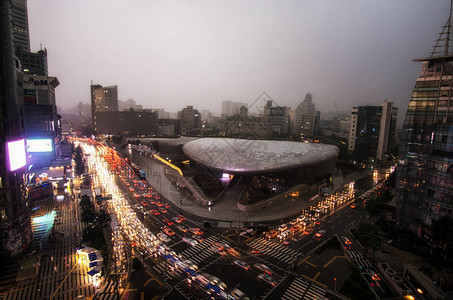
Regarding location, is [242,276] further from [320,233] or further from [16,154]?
[16,154]

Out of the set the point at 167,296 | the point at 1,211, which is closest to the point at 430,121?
the point at 167,296

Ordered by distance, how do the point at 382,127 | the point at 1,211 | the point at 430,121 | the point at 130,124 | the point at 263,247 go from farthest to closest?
the point at 130,124
the point at 382,127
the point at 430,121
the point at 263,247
the point at 1,211

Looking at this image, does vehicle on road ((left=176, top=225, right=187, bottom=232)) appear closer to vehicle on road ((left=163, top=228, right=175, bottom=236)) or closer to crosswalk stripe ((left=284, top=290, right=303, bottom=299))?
vehicle on road ((left=163, top=228, right=175, bottom=236))

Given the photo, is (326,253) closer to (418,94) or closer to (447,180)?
(447,180)

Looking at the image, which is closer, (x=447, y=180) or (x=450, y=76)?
(x=447, y=180)

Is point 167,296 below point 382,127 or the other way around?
below

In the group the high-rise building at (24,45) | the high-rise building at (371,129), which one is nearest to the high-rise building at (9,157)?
the high-rise building at (24,45)

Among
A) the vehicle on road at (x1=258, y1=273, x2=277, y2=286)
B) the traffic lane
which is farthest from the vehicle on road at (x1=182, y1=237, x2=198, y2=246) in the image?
the vehicle on road at (x1=258, y1=273, x2=277, y2=286)
